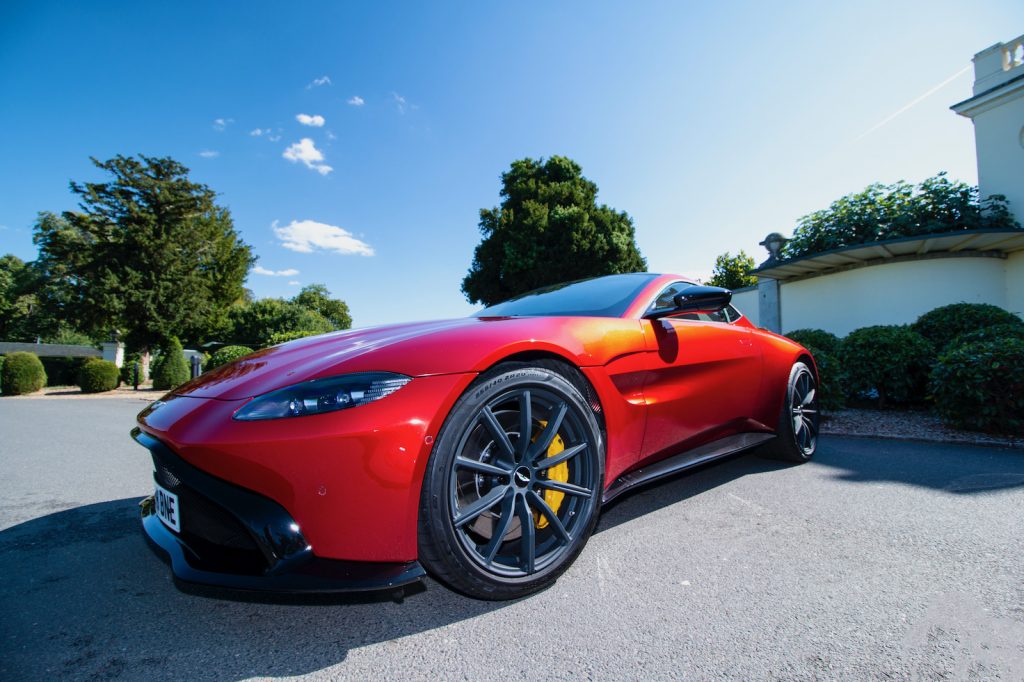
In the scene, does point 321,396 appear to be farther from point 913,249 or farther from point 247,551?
point 913,249

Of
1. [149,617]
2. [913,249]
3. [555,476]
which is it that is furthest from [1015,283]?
[149,617]

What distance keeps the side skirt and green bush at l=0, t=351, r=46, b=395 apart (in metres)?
22.2

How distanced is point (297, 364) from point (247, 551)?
591 mm

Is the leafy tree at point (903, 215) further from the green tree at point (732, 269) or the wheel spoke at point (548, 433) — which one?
the green tree at point (732, 269)

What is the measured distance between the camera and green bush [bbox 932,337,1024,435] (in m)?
4.34

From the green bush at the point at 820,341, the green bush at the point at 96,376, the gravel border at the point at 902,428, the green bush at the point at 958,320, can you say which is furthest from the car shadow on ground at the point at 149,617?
the green bush at the point at 96,376

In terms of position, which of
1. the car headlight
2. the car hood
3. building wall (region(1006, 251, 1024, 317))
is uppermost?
building wall (region(1006, 251, 1024, 317))

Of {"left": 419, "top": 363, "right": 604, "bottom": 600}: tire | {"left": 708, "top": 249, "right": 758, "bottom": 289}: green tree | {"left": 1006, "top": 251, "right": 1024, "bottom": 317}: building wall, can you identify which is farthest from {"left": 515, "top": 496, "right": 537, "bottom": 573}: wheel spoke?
{"left": 708, "top": 249, "right": 758, "bottom": 289}: green tree

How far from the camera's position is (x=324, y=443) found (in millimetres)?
1331

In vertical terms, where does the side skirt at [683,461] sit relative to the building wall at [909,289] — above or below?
below

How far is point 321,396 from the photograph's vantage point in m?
1.40

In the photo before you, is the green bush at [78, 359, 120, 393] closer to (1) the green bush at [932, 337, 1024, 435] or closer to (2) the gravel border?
(2) the gravel border

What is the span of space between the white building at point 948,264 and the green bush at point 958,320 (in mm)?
A: 1353

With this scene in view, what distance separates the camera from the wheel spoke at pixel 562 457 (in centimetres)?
172
